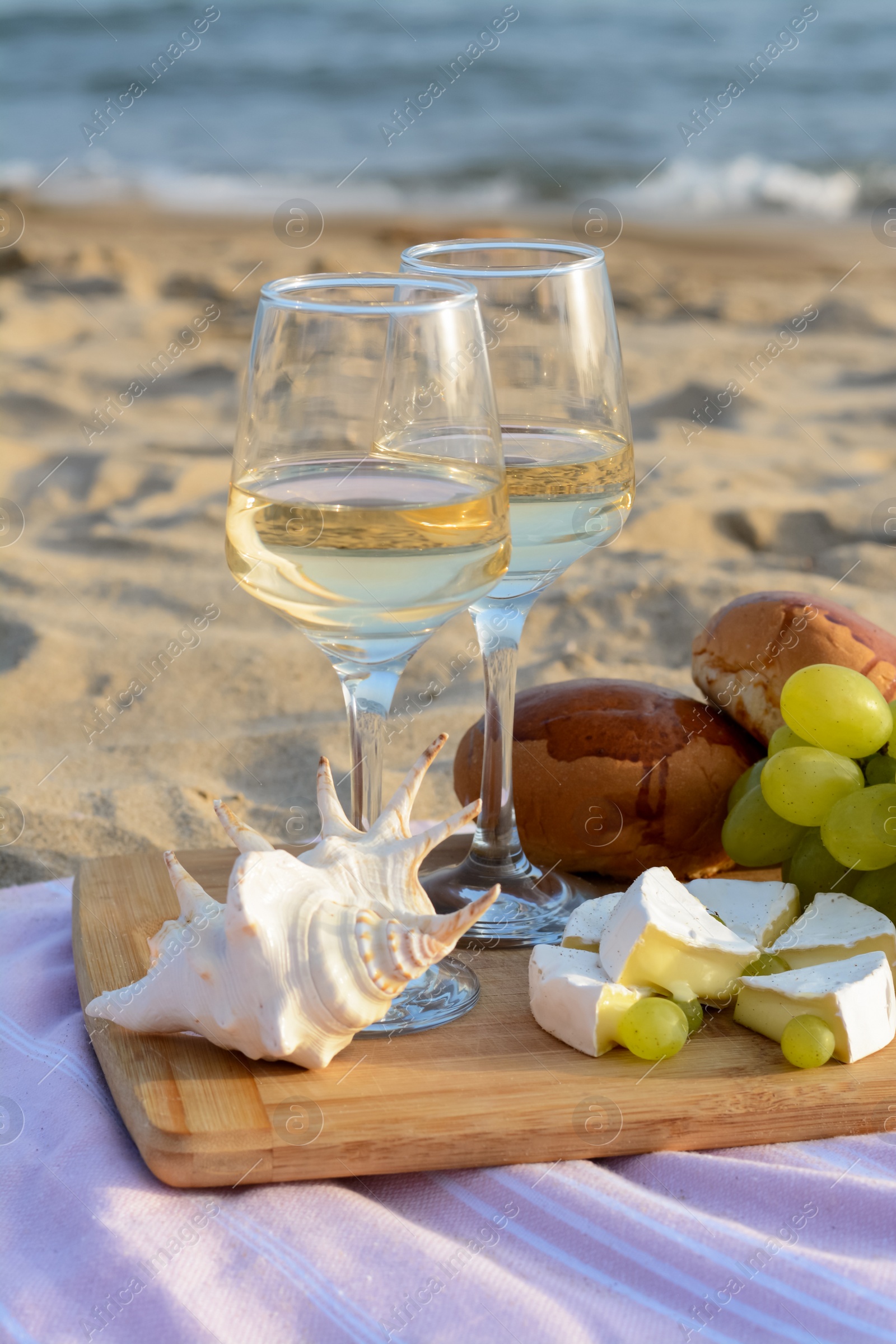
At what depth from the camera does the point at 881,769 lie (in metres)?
1.38

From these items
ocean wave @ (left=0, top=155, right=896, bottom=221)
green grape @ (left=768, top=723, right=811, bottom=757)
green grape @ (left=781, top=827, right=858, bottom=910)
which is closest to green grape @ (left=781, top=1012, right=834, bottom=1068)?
green grape @ (left=781, top=827, right=858, bottom=910)

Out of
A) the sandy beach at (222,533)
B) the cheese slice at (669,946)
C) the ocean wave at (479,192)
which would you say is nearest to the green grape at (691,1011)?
the cheese slice at (669,946)

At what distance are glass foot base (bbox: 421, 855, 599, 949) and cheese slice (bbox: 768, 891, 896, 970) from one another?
9.9 inches

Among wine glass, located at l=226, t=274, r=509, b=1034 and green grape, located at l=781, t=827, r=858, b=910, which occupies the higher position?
wine glass, located at l=226, t=274, r=509, b=1034

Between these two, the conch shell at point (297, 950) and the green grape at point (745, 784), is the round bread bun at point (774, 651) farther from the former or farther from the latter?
the conch shell at point (297, 950)

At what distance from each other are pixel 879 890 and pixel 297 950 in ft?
2.00

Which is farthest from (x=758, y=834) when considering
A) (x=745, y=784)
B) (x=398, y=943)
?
(x=398, y=943)

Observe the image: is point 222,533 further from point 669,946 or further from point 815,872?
point 669,946

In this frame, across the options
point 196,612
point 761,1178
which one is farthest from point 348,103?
point 761,1178

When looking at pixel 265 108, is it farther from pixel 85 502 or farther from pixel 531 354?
pixel 531 354

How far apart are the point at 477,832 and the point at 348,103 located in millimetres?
10102

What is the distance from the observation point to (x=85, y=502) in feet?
11.6

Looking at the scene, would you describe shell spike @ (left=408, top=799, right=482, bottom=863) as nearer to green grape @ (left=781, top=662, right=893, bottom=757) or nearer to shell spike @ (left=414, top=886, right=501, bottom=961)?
shell spike @ (left=414, top=886, right=501, bottom=961)

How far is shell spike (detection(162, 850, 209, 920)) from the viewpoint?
1132 millimetres
